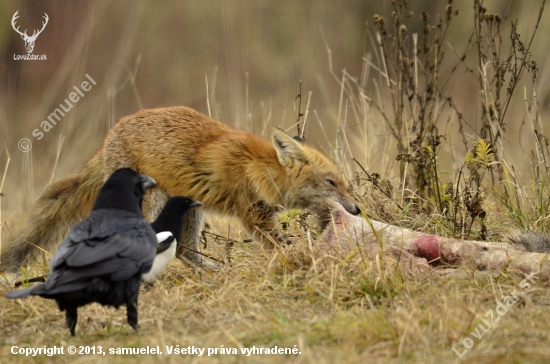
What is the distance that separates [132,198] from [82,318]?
846 millimetres

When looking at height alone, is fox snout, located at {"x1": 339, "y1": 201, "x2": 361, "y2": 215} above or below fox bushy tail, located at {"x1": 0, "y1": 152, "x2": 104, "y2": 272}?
above

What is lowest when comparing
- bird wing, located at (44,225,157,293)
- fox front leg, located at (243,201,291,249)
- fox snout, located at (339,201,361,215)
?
fox front leg, located at (243,201,291,249)

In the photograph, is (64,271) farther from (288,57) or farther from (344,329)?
(288,57)

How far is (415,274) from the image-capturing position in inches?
195

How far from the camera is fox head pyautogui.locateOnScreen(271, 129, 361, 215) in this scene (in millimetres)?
6594

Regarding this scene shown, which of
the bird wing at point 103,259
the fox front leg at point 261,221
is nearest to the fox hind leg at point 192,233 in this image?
the fox front leg at point 261,221

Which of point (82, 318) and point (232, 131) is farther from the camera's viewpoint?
point (232, 131)

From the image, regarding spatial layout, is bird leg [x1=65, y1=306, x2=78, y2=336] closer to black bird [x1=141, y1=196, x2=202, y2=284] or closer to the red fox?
black bird [x1=141, y1=196, x2=202, y2=284]

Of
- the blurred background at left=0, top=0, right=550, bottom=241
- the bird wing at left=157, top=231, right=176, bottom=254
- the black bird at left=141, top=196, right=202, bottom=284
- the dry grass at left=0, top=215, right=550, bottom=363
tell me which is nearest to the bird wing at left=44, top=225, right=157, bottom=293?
the dry grass at left=0, top=215, right=550, bottom=363

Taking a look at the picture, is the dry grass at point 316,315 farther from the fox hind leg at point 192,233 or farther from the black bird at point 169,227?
the fox hind leg at point 192,233

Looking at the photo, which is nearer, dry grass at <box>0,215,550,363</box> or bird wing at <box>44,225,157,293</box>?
dry grass at <box>0,215,550,363</box>

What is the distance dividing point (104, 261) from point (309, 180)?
2.96 meters

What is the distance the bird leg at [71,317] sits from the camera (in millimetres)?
4168

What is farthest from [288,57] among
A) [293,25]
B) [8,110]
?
[8,110]
